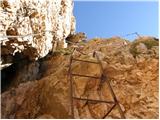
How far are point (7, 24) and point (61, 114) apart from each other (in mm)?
5146

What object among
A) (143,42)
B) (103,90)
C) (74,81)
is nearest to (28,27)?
(74,81)

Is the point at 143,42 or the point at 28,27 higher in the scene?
the point at 28,27

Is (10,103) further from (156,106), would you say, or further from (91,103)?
(156,106)

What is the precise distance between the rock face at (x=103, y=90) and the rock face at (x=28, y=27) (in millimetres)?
2154

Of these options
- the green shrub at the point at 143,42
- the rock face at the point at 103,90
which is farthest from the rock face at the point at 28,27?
the green shrub at the point at 143,42

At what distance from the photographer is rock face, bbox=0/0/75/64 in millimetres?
15227

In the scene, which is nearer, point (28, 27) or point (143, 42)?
point (28, 27)

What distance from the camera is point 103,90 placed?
16.4 metres

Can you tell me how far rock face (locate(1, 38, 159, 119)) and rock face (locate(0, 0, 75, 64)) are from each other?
2.15 m

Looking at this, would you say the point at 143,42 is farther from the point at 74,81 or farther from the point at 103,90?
the point at 74,81

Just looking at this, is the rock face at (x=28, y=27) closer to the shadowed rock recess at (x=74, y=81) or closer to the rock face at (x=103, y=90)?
the shadowed rock recess at (x=74, y=81)

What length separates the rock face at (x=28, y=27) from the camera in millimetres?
15227

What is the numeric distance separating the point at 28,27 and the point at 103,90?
5.19 metres

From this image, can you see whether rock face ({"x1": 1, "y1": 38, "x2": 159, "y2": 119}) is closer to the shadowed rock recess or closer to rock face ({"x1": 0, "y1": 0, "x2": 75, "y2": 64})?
the shadowed rock recess
